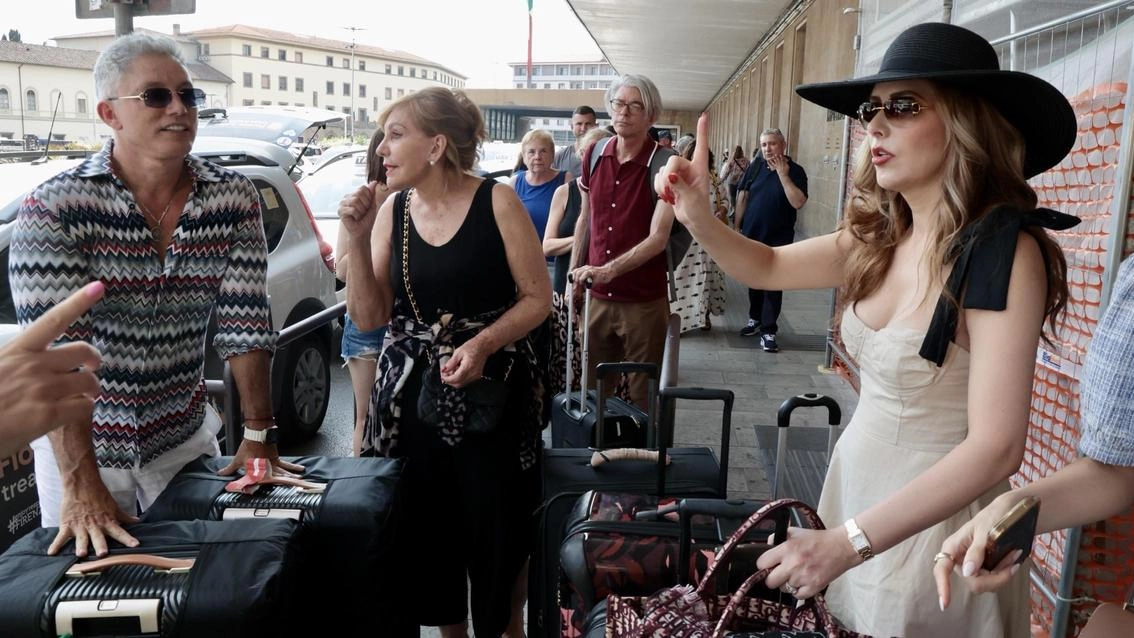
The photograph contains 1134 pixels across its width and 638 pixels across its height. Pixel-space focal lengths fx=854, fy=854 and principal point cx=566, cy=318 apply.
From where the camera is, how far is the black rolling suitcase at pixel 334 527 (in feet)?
6.89

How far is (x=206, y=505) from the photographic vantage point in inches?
84.0

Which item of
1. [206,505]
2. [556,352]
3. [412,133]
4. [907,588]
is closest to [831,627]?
[907,588]

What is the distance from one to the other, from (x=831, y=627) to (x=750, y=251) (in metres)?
0.93

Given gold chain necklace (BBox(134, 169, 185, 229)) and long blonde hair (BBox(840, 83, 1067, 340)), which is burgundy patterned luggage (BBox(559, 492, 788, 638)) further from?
gold chain necklace (BBox(134, 169, 185, 229))

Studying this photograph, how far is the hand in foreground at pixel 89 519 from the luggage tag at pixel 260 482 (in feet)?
0.89

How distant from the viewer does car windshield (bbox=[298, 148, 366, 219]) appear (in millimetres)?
9117

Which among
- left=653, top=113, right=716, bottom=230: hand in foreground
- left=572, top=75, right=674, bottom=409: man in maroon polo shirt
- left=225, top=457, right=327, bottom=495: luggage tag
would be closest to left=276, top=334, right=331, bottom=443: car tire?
left=572, top=75, right=674, bottom=409: man in maroon polo shirt

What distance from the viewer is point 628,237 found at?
456 cm

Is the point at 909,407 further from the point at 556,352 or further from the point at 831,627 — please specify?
the point at 556,352

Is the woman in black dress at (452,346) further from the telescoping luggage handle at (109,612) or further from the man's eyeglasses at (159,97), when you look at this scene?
the telescoping luggage handle at (109,612)

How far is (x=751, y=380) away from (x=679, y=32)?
1552cm

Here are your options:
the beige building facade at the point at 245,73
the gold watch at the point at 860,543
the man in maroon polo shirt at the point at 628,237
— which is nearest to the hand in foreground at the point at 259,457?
the gold watch at the point at 860,543

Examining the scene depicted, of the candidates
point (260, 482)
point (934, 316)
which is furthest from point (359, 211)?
point (934, 316)

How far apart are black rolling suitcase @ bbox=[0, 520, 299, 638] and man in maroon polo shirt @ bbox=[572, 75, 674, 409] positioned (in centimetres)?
279
